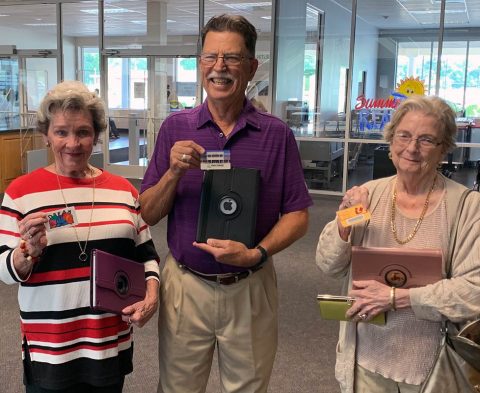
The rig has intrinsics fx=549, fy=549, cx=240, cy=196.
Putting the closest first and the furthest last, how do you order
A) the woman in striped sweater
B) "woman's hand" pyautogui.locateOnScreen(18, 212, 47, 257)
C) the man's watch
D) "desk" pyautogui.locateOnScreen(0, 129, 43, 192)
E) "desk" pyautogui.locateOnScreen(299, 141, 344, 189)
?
"woman's hand" pyautogui.locateOnScreen(18, 212, 47, 257) → the woman in striped sweater → the man's watch → "desk" pyautogui.locateOnScreen(0, 129, 43, 192) → "desk" pyautogui.locateOnScreen(299, 141, 344, 189)

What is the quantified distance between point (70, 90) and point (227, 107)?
48cm

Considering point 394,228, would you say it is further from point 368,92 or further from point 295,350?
point 368,92

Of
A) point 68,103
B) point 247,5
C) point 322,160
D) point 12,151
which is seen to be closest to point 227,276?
point 68,103

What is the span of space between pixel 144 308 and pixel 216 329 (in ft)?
0.87

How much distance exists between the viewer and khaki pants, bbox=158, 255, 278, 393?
177cm

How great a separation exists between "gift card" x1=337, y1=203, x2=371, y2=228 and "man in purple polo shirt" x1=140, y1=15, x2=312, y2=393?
24cm

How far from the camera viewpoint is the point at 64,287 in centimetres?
157

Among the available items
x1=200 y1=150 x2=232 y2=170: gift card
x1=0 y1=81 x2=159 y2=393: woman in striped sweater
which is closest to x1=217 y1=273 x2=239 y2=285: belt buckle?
x1=0 y1=81 x2=159 y2=393: woman in striped sweater

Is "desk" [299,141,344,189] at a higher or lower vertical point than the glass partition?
lower

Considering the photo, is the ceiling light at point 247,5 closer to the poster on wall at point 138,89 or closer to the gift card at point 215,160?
the poster on wall at point 138,89

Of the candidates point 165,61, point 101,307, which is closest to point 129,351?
point 101,307

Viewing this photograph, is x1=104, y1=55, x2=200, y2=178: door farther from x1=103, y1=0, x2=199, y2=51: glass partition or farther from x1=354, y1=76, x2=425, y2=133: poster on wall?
x1=354, y1=76, x2=425, y2=133: poster on wall

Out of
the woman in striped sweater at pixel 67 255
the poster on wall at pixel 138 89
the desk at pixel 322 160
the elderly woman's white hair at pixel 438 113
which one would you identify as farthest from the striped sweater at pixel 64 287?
the poster on wall at pixel 138 89

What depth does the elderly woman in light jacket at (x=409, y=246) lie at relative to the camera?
5.07ft
